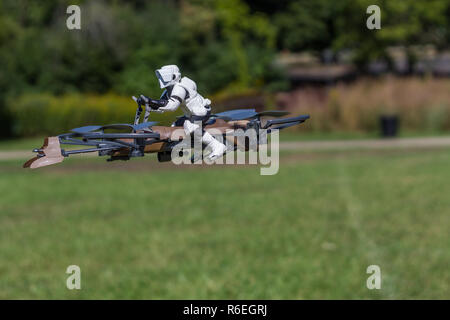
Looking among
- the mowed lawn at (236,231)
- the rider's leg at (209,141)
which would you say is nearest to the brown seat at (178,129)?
the rider's leg at (209,141)

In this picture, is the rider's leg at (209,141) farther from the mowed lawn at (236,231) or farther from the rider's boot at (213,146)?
the mowed lawn at (236,231)

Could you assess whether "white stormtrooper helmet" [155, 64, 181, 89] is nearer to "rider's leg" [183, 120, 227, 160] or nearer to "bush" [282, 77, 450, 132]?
"rider's leg" [183, 120, 227, 160]

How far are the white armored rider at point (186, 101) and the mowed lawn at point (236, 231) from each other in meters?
52.2

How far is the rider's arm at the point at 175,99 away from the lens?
11.3ft

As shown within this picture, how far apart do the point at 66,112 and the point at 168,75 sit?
6.55 feet

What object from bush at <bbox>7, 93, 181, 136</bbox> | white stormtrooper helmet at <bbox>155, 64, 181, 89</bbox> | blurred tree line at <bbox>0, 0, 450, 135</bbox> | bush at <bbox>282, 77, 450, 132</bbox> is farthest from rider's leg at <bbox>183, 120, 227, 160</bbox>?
bush at <bbox>282, 77, 450, 132</bbox>

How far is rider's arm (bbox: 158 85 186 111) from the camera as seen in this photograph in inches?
136

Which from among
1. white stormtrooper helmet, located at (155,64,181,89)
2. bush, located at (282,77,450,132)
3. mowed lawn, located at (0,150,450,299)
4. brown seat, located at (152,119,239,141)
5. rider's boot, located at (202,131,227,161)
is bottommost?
mowed lawn, located at (0,150,450,299)

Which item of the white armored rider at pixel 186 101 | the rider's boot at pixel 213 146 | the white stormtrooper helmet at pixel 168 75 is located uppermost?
the white stormtrooper helmet at pixel 168 75

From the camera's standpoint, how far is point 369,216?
95.1m

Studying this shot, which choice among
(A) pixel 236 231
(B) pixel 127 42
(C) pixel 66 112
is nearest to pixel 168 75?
(C) pixel 66 112

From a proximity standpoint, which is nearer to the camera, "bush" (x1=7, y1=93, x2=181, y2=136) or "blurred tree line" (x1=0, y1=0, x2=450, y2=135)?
"bush" (x1=7, y1=93, x2=181, y2=136)

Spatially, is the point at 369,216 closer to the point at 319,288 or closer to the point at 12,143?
the point at 319,288

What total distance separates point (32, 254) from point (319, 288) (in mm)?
36773
